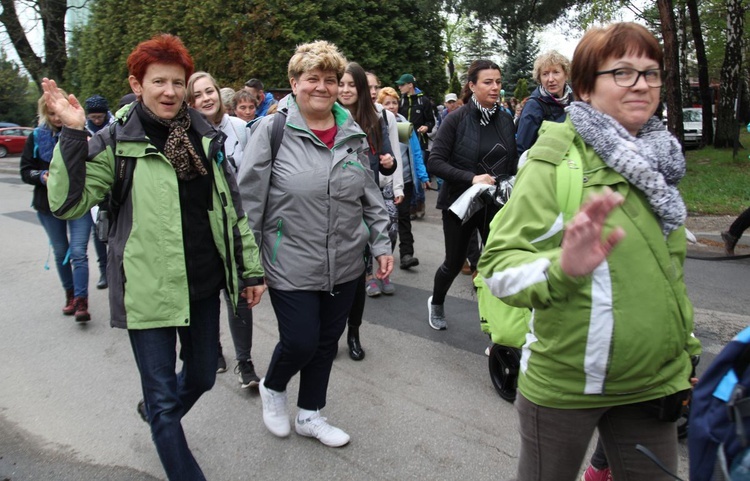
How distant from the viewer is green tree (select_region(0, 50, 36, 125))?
36.9m

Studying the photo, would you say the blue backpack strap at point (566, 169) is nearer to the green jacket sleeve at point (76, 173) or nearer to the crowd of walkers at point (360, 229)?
the crowd of walkers at point (360, 229)

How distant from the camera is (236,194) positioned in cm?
297

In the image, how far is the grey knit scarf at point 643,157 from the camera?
5.98 ft

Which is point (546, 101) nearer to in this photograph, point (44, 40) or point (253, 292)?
point (253, 292)

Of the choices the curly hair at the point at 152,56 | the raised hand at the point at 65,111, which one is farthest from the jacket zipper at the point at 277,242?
the raised hand at the point at 65,111

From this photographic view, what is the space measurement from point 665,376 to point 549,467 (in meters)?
0.45

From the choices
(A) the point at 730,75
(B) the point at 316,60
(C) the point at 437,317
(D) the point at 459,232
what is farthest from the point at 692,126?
(B) the point at 316,60

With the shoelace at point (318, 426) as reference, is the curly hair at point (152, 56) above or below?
above

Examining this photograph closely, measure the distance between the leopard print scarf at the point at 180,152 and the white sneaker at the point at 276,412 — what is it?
1.32m

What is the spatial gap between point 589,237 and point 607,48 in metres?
0.69

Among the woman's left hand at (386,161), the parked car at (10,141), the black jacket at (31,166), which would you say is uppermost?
the parked car at (10,141)

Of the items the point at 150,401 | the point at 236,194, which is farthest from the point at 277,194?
the point at 150,401

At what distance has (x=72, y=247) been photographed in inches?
220

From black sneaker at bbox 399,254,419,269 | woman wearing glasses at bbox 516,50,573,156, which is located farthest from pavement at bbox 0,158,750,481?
woman wearing glasses at bbox 516,50,573,156
